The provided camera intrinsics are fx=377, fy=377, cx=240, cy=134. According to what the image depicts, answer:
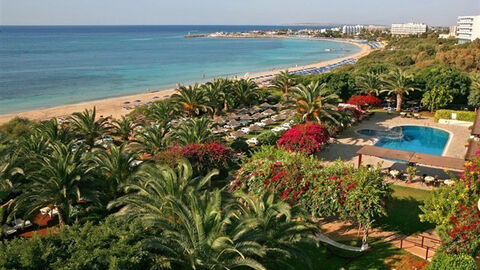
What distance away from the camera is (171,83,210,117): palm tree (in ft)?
107

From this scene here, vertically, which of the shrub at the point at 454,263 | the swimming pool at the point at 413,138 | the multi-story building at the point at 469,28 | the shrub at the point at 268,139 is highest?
the multi-story building at the point at 469,28

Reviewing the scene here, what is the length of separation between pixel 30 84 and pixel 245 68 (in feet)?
135

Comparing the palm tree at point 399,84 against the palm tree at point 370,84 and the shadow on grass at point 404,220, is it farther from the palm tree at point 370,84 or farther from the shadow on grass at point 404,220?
the shadow on grass at point 404,220

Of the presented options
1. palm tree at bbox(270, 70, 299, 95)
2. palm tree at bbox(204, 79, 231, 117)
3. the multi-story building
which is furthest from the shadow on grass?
the multi-story building

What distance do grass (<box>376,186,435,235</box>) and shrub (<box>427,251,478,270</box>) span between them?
330cm

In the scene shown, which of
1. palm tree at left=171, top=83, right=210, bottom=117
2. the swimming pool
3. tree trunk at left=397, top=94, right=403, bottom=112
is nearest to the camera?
the swimming pool

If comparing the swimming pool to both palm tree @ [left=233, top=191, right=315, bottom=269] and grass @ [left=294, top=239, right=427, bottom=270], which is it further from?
palm tree @ [left=233, top=191, right=315, bottom=269]

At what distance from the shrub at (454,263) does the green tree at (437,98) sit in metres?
26.6

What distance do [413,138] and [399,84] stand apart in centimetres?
825

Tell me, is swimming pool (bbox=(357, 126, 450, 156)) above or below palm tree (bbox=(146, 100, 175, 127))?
below

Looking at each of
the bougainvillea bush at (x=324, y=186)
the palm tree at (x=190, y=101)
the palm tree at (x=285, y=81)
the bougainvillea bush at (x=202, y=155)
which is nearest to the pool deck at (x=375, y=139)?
the bougainvillea bush at (x=202, y=155)

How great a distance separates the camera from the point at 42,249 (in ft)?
27.5

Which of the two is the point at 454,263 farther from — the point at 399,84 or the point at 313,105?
the point at 399,84

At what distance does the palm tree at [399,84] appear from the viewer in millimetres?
35000
